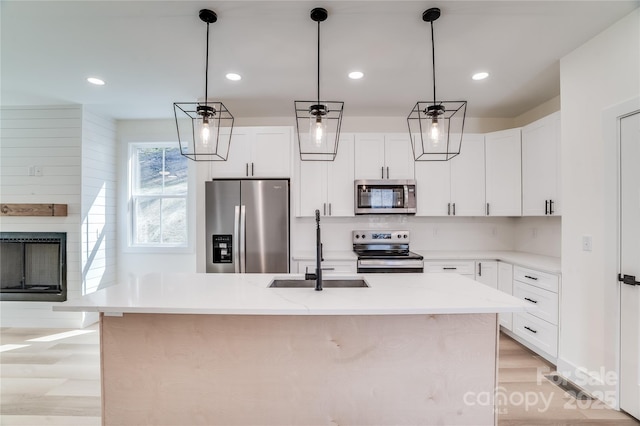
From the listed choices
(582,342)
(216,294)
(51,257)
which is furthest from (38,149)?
(582,342)

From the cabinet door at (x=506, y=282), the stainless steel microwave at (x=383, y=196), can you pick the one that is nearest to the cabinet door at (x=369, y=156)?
the stainless steel microwave at (x=383, y=196)

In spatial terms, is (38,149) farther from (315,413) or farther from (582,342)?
(582,342)

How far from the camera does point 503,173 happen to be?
12.0 ft

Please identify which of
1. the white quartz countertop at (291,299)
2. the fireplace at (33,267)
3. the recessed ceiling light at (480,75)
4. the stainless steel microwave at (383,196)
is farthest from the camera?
the fireplace at (33,267)

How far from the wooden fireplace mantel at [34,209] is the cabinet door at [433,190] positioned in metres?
4.43

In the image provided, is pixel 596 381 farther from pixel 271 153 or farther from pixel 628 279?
pixel 271 153

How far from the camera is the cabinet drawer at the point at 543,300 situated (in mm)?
2664

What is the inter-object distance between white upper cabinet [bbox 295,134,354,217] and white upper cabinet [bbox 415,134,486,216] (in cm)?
87

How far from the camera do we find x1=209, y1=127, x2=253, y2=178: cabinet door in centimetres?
354

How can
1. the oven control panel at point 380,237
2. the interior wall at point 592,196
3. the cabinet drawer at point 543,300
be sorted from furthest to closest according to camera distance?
the oven control panel at point 380,237 → the cabinet drawer at point 543,300 → the interior wall at point 592,196

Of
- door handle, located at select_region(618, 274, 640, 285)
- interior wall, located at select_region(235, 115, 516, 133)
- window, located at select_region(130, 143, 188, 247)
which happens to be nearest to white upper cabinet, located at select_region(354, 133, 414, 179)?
interior wall, located at select_region(235, 115, 516, 133)

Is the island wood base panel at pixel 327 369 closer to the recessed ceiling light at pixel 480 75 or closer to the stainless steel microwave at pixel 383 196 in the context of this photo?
the stainless steel microwave at pixel 383 196

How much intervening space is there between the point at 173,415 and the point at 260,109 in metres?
3.20

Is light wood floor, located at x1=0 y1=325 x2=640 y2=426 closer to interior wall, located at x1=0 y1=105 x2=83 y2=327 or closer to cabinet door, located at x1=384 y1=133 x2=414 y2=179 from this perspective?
interior wall, located at x1=0 y1=105 x2=83 y2=327
